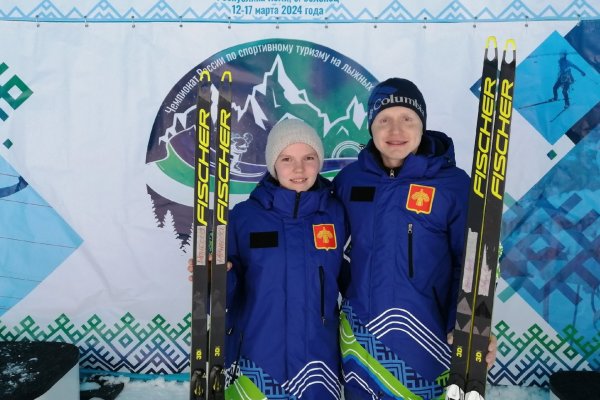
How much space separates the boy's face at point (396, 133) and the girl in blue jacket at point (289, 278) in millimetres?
226

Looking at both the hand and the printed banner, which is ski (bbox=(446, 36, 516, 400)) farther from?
the printed banner

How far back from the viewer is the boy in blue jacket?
1.64 meters

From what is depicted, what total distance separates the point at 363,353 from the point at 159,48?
1.88m

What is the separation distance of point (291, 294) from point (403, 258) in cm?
37

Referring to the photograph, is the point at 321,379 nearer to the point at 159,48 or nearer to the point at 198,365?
the point at 198,365

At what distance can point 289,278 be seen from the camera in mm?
1684

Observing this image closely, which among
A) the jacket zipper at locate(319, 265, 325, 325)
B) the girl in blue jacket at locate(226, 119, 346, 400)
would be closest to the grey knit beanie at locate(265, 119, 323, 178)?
the girl in blue jacket at locate(226, 119, 346, 400)

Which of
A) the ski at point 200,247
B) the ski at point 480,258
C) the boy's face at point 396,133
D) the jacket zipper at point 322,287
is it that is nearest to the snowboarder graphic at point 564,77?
the ski at point 480,258

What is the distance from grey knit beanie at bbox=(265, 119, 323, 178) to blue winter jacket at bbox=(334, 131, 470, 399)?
0.72 feet

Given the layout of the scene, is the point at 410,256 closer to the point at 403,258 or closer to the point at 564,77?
the point at 403,258

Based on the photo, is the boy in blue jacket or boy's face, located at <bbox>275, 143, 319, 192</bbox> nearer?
the boy in blue jacket

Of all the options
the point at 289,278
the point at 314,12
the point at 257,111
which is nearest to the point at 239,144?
the point at 257,111

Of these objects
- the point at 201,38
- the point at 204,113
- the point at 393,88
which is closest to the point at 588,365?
the point at 393,88

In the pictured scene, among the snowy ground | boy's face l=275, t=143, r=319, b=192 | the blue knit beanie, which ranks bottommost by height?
the snowy ground
